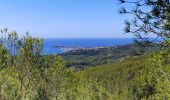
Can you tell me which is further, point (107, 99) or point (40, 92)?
point (107, 99)

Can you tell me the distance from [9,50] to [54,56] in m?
13.8

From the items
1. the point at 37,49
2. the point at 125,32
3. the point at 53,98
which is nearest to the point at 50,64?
the point at 53,98

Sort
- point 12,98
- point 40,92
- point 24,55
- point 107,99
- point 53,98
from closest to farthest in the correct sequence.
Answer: point 12,98
point 24,55
point 40,92
point 53,98
point 107,99

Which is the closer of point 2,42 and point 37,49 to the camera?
point 2,42

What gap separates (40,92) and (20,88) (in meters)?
8.42

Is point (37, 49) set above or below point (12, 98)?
above

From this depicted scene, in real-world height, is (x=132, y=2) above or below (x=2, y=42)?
above

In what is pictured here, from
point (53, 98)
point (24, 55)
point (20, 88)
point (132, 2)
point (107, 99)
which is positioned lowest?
point (107, 99)

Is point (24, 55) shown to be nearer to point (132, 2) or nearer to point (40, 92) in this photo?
point (40, 92)

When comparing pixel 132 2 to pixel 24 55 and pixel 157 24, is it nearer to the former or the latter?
pixel 157 24

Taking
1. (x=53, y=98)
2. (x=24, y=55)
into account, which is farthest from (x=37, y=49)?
(x=53, y=98)

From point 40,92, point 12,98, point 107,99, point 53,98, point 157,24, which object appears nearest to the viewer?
point 157,24

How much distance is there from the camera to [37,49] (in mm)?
47688

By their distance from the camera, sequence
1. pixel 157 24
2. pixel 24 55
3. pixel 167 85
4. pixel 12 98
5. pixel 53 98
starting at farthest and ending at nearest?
pixel 53 98 → pixel 24 55 → pixel 12 98 → pixel 167 85 → pixel 157 24
